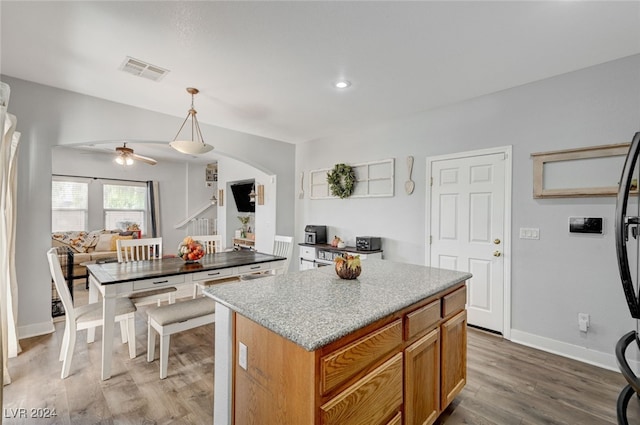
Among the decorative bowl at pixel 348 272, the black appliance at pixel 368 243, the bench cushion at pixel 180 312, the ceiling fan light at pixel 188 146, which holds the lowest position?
the bench cushion at pixel 180 312

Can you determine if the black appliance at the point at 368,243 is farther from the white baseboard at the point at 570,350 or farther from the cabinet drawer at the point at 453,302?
the cabinet drawer at the point at 453,302

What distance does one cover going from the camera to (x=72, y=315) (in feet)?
→ 7.46

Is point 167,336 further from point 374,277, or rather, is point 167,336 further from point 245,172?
point 245,172

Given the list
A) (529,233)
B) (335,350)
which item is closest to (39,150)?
(335,350)

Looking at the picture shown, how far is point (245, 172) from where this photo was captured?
654cm

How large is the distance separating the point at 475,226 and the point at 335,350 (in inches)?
111

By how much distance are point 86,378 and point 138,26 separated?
8.73 ft

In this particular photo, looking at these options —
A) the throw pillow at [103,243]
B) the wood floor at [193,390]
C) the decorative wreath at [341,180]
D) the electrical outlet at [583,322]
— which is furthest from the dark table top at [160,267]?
the throw pillow at [103,243]

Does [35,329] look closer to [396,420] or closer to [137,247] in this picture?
[137,247]

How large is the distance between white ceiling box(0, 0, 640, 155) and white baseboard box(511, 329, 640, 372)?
8.29ft

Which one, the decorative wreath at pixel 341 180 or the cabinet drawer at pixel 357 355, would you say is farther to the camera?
the decorative wreath at pixel 341 180

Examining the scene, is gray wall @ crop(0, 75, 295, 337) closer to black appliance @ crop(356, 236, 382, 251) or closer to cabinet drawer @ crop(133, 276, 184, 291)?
cabinet drawer @ crop(133, 276, 184, 291)

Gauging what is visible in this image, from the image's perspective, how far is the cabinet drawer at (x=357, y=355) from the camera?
1062mm

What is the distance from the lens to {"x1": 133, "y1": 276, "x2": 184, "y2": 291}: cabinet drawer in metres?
2.38
